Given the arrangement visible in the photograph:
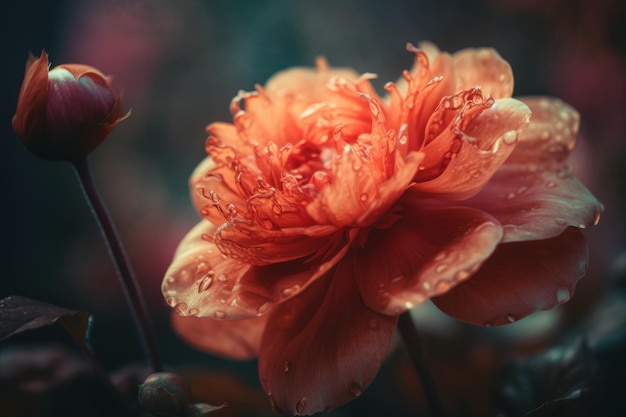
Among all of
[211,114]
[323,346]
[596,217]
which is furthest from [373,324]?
[211,114]

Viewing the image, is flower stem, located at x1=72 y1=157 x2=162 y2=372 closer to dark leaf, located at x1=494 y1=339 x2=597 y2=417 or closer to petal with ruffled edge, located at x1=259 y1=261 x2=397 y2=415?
petal with ruffled edge, located at x1=259 y1=261 x2=397 y2=415

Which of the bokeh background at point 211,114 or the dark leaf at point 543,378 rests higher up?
the bokeh background at point 211,114

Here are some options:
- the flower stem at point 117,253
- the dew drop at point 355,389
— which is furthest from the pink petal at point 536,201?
the flower stem at point 117,253

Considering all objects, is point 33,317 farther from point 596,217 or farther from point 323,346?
point 596,217

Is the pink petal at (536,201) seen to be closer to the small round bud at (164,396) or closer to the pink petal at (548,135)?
the pink petal at (548,135)

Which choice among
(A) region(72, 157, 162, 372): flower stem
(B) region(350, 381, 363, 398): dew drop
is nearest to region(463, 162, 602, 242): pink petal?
(B) region(350, 381, 363, 398): dew drop
